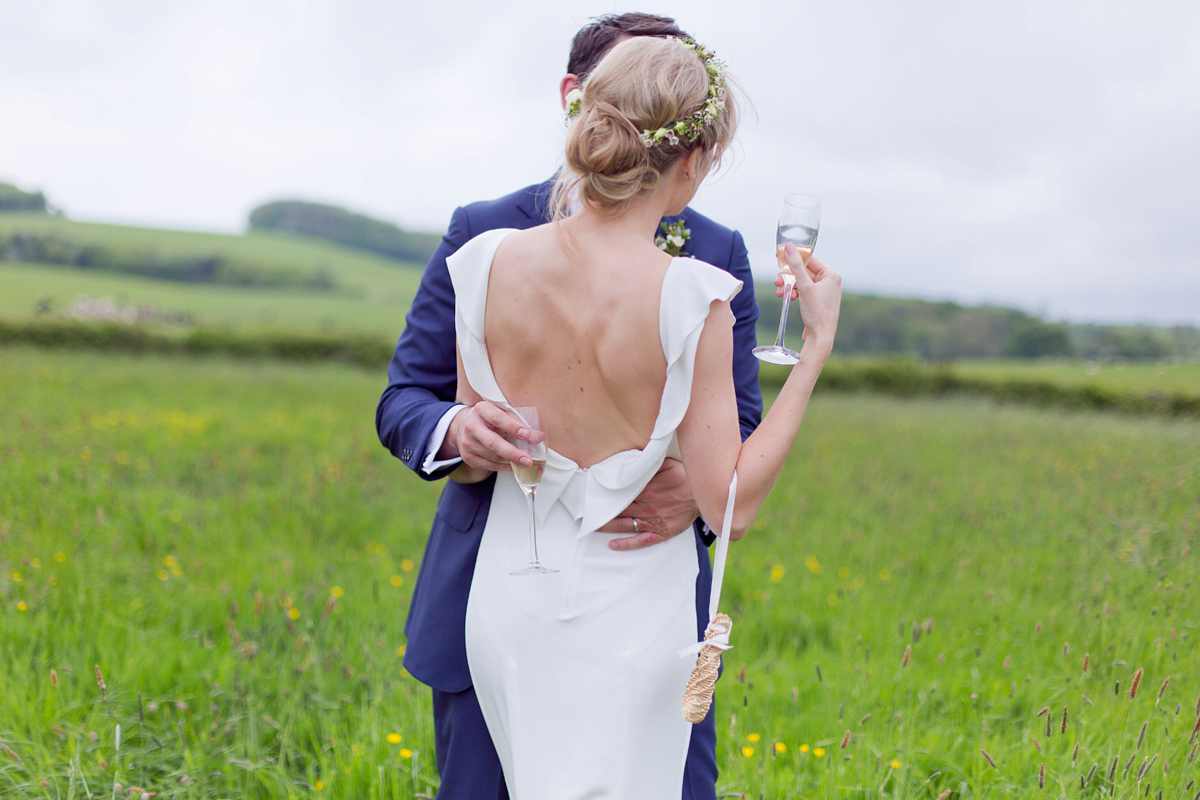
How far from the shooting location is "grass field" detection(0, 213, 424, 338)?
22.6m

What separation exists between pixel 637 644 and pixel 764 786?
1.38m

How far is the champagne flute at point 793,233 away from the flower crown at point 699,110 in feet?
1.09

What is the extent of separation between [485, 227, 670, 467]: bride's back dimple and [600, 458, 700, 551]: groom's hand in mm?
124

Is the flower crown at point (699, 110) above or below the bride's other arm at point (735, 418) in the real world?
above

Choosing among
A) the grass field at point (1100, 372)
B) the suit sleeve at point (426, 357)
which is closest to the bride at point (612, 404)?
the suit sleeve at point (426, 357)

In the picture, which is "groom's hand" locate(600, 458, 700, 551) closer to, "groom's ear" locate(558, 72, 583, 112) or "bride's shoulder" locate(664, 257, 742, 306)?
"bride's shoulder" locate(664, 257, 742, 306)

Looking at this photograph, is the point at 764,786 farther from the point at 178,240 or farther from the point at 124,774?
the point at 178,240

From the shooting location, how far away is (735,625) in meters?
4.34

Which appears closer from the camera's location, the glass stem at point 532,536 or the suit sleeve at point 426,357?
the glass stem at point 532,536

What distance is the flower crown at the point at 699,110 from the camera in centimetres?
158

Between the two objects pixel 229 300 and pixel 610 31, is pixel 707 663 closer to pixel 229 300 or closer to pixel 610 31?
pixel 610 31

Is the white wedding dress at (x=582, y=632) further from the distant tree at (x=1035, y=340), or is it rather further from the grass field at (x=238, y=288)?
the grass field at (x=238, y=288)

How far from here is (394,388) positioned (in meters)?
2.26

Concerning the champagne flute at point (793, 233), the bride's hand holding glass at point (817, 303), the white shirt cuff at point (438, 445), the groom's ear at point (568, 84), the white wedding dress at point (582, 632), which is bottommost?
the white wedding dress at point (582, 632)
